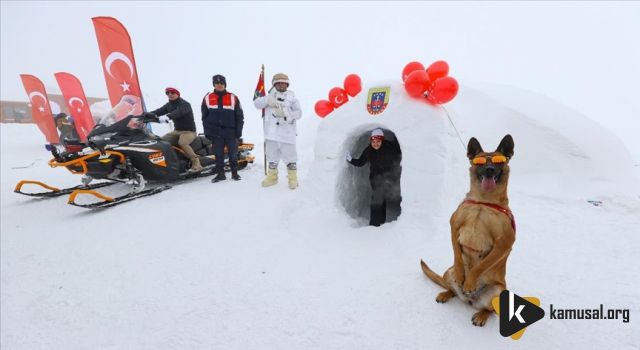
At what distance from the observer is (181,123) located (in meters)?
5.69

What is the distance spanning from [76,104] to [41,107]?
2052mm

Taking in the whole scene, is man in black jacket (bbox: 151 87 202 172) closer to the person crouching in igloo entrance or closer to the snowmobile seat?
the snowmobile seat

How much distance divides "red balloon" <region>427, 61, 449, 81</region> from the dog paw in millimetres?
2647

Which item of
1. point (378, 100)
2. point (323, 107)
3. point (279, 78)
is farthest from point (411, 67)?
point (279, 78)

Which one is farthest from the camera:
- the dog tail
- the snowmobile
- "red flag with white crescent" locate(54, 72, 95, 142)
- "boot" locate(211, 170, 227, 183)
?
"red flag with white crescent" locate(54, 72, 95, 142)

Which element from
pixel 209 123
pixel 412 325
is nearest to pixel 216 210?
pixel 209 123

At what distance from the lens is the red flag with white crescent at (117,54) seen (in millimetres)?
7898

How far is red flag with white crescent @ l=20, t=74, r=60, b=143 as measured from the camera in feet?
39.7

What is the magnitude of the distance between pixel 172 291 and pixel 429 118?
3318 mm

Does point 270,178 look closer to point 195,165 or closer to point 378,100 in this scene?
point 195,165

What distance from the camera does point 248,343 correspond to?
1915 mm

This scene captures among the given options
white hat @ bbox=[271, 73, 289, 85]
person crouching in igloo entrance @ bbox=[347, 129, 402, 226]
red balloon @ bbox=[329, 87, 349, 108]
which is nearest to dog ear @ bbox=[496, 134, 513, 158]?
person crouching in igloo entrance @ bbox=[347, 129, 402, 226]

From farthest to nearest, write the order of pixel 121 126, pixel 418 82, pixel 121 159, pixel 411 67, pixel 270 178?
1. pixel 270 178
2. pixel 121 126
3. pixel 121 159
4. pixel 411 67
5. pixel 418 82

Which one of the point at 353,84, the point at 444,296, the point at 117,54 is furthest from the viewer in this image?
the point at 117,54
